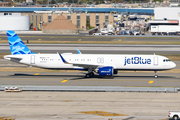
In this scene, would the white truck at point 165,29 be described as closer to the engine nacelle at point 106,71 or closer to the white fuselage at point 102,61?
the white fuselage at point 102,61

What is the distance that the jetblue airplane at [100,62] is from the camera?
4909cm

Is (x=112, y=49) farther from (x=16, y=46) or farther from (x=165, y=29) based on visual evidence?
(x=165, y=29)

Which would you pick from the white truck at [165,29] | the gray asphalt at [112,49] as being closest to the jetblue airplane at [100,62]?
the gray asphalt at [112,49]

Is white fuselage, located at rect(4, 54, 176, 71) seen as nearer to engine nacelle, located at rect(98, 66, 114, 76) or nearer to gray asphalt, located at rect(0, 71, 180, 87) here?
engine nacelle, located at rect(98, 66, 114, 76)

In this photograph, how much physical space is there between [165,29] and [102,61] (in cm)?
10007

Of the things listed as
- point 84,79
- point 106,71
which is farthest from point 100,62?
point 84,79

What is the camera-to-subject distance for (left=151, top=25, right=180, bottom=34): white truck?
463 feet

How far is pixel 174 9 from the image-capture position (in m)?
160

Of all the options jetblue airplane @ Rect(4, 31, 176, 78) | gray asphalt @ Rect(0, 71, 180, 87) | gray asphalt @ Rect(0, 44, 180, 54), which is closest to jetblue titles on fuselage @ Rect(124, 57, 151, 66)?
jetblue airplane @ Rect(4, 31, 176, 78)

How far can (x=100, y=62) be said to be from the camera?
163 feet

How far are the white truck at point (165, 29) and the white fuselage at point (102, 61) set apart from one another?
96.2 m

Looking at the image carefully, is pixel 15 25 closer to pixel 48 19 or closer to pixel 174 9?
→ pixel 48 19

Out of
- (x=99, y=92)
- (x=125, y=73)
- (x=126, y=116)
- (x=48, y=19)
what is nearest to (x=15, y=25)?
(x=48, y=19)

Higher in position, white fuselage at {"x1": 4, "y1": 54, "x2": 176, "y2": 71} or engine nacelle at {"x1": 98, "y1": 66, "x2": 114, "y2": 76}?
white fuselage at {"x1": 4, "y1": 54, "x2": 176, "y2": 71}
